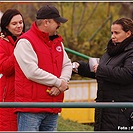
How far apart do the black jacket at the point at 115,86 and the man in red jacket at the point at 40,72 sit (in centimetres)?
39

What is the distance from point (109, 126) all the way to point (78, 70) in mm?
702

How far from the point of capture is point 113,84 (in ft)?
15.4

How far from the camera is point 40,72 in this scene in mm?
4363

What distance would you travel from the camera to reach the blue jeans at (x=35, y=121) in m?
4.42

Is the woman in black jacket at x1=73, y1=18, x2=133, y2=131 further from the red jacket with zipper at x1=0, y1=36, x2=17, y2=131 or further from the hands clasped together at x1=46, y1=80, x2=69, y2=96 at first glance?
the red jacket with zipper at x1=0, y1=36, x2=17, y2=131

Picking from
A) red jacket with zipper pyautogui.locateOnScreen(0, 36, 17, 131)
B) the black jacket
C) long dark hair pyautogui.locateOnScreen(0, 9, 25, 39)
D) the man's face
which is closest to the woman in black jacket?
the black jacket

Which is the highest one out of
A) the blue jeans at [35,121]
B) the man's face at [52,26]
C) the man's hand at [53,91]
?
the man's face at [52,26]

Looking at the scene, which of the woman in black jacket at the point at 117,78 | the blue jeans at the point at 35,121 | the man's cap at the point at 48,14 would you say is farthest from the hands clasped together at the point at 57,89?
the man's cap at the point at 48,14

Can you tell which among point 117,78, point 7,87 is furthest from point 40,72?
point 117,78

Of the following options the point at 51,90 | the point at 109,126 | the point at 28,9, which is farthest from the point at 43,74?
the point at 28,9

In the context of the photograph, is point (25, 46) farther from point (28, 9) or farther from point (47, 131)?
point (28, 9)

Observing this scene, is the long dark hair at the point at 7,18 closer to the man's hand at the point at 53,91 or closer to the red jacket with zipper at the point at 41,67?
the red jacket with zipper at the point at 41,67

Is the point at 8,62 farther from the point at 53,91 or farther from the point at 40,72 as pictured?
the point at 53,91

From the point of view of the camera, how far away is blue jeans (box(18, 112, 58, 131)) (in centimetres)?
442
